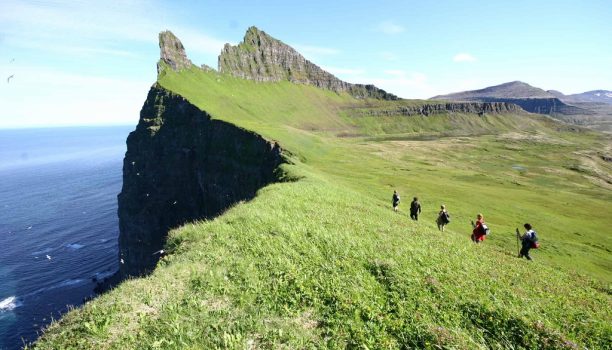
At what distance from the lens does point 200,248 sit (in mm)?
19594

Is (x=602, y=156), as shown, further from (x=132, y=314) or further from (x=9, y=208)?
(x=9, y=208)

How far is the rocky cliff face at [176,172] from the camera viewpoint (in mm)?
79312

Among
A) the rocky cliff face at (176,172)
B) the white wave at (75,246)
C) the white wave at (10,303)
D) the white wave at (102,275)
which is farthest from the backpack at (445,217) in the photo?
the white wave at (75,246)

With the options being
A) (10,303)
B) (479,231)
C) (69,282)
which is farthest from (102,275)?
(479,231)

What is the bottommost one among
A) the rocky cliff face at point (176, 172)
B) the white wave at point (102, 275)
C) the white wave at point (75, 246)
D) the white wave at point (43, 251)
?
the white wave at point (102, 275)

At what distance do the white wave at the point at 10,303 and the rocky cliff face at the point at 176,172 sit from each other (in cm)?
2185

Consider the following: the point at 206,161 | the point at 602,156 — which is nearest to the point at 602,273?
the point at 206,161

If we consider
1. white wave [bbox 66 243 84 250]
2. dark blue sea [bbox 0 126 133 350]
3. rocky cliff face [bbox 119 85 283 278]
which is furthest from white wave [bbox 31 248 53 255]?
rocky cliff face [bbox 119 85 283 278]

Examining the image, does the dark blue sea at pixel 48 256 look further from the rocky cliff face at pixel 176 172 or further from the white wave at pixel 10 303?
the rocky cliff face at pixel 176 172

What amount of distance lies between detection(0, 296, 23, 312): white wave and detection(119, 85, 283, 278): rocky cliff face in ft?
71.7

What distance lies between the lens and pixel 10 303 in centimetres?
8400

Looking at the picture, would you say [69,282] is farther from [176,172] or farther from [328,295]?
[328,295]

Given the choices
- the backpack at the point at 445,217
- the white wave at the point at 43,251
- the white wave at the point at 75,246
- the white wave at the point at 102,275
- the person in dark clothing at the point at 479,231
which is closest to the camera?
the person in dark clothing at the point at 479,231

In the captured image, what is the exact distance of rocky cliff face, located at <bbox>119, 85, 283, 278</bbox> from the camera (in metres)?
79.3
